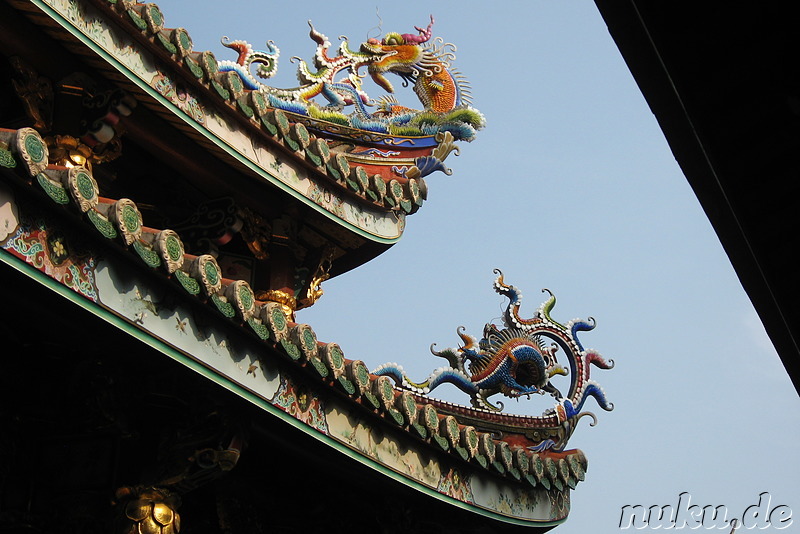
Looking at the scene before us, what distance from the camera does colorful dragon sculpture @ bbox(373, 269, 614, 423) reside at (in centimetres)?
1145

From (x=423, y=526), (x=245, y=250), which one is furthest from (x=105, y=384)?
(x=423, y=526)

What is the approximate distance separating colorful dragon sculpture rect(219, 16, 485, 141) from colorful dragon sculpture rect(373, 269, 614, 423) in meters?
2.30

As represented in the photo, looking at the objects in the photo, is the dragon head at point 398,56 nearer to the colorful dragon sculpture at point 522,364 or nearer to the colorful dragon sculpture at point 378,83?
the colorful dragon sculpture at point 378,83

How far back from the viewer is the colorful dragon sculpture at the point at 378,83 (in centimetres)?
1094

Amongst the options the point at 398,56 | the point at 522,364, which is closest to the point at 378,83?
the point at 398,56

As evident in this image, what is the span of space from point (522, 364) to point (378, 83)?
3613mm

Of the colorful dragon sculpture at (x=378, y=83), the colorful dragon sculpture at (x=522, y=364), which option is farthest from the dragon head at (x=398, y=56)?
the colorful dragon sculpture at (x=522, y=364)

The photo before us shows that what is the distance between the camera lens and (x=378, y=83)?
11.9 meters

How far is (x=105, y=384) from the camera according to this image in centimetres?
704

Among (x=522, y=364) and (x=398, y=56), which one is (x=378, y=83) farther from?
(x=522, y=364)

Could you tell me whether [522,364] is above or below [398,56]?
below

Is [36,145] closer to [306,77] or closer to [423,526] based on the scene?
[423,526]

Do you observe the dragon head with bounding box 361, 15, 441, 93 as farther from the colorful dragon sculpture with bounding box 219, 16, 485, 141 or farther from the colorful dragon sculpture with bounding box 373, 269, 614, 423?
the colorful dragon sculpture with bounding box 373, 269, 614, 423

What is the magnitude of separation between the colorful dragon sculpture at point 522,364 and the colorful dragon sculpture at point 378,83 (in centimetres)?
230
